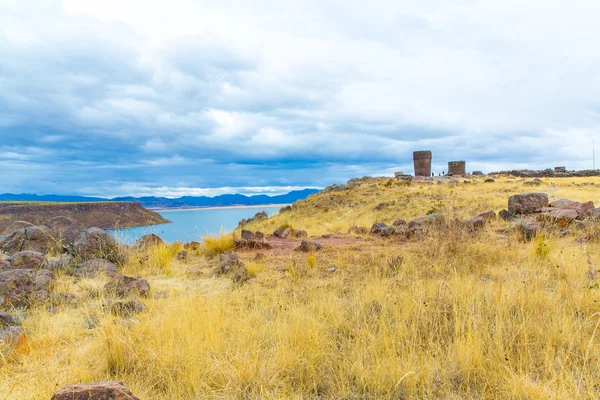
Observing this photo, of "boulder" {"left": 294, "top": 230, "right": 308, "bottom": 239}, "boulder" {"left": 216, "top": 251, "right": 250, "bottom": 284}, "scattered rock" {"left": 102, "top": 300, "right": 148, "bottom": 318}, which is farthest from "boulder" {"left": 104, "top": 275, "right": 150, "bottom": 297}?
"boulder" {"left": 294, "top": 230, "right": 308, "bottom": 239}

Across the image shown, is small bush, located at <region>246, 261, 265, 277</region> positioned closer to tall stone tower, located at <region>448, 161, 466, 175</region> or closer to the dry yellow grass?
the dry yellow grass

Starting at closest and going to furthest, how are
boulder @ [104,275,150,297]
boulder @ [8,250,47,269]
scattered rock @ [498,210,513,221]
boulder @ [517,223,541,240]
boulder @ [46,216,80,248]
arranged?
boulder @ [104,275,150,297] → boulder @ [8,250,47,269] → boulder @ [46,216,80,248] → boulder @ [517,223,541,240] → scattered rock @ [498,210,513,221]

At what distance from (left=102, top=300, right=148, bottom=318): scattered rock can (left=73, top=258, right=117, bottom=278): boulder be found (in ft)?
8.64

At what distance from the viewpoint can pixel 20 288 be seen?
530cm

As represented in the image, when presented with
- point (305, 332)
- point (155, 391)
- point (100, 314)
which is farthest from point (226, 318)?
point (100, 314)

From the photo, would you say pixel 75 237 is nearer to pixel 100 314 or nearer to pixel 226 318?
pixel 100 314

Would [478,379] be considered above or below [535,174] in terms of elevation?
below

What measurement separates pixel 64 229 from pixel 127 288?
13.2 ft

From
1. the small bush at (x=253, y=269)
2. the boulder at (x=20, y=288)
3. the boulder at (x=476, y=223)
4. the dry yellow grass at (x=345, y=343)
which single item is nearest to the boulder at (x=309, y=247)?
the small bush at (x=253, y=269)

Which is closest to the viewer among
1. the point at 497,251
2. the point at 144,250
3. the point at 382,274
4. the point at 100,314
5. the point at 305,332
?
the point at 305,332

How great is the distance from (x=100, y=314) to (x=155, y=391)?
2.07 m

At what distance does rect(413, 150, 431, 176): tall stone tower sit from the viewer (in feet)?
120

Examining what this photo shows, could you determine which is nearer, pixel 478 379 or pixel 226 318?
pixel 478 379

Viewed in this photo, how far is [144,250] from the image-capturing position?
9195 millimetres
